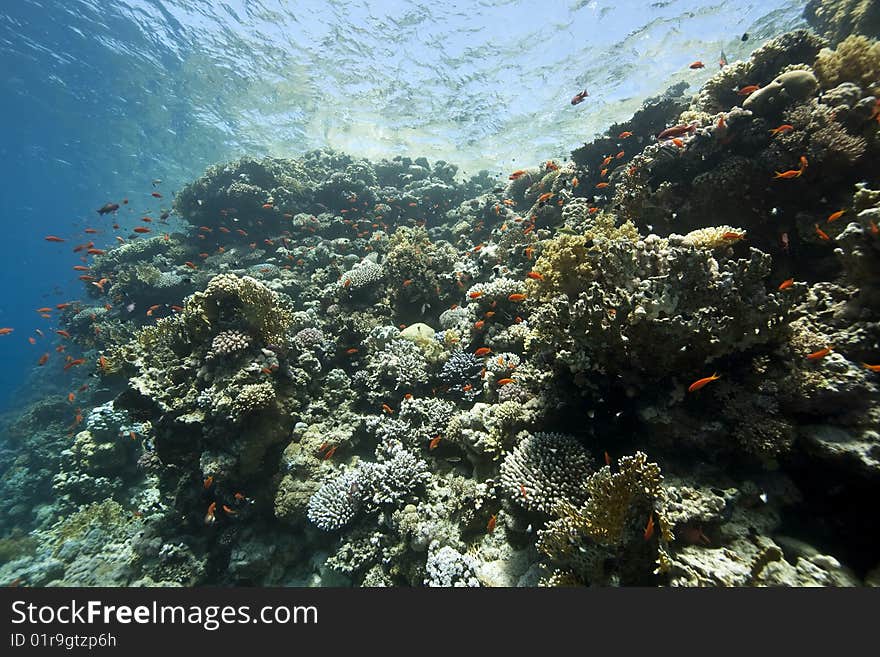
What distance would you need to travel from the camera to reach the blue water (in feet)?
64.0

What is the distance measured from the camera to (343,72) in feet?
80.0

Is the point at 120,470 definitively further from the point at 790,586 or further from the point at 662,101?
the point at 662,101

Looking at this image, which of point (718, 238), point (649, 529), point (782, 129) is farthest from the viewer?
point (782, 129)

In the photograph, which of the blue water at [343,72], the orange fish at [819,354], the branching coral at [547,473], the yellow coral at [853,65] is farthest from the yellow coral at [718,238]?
the blue water at [343,72]

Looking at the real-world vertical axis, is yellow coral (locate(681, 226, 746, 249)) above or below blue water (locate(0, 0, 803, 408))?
below

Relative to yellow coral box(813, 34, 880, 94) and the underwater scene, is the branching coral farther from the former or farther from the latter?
yellow coral box(813, 34, 880, 94)

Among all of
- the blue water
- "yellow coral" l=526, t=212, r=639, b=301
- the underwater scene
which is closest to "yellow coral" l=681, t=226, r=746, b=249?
the underwater scene

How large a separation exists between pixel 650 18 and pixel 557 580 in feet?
84.7

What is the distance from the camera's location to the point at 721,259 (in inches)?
174

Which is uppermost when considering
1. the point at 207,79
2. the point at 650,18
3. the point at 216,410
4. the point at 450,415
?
the point at 207,79

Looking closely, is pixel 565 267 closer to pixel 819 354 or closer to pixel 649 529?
pixel 819 354

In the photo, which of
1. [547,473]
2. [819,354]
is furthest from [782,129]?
[547,473]

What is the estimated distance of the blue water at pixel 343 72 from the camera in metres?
19.5

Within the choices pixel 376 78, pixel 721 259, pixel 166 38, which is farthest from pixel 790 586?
pixel 166 38
